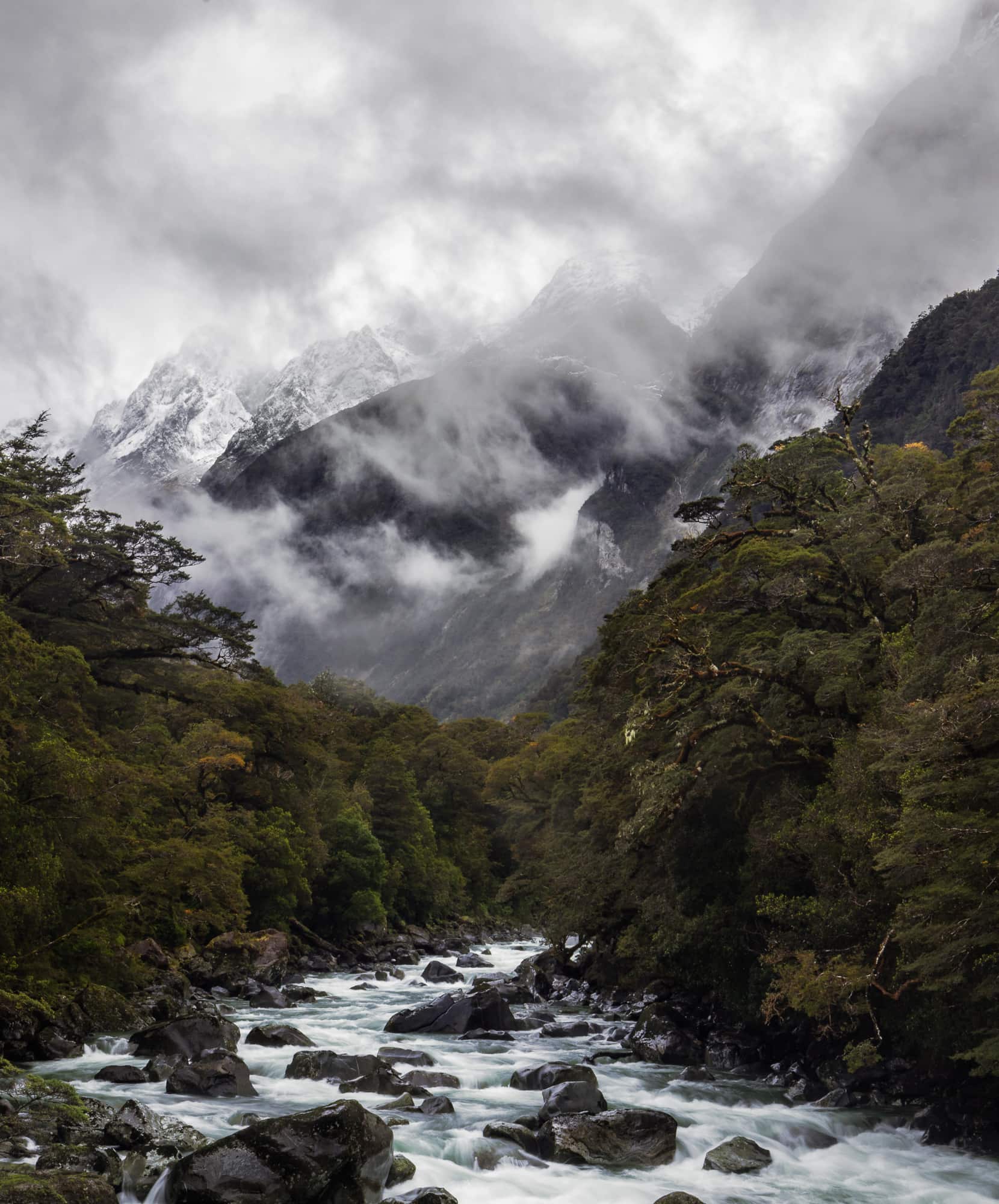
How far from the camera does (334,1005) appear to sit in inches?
1129

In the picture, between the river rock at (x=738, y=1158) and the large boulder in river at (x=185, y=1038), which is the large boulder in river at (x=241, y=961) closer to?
the large boulder in river at (x=185, y=1038)

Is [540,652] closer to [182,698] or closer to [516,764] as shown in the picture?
[516,764]

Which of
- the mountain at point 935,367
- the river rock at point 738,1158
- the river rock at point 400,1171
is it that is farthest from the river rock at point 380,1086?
the mountain at point 935,367

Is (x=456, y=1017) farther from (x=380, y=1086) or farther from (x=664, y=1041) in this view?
(x=380, y=1086)

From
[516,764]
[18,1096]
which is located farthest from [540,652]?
[18,1096]

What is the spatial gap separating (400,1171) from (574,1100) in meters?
4.27

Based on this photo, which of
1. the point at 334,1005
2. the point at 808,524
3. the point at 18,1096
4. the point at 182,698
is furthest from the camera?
the point at 182,698

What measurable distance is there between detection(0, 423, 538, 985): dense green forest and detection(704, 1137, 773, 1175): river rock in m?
Answer: 13.5

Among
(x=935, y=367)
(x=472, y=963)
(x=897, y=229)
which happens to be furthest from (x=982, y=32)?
(x=472, y=963)

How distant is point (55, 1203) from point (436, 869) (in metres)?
52.6

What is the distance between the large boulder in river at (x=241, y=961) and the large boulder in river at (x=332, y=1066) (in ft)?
39.5

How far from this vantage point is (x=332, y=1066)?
18.5 meters

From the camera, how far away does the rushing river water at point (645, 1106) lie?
12734 millimetres

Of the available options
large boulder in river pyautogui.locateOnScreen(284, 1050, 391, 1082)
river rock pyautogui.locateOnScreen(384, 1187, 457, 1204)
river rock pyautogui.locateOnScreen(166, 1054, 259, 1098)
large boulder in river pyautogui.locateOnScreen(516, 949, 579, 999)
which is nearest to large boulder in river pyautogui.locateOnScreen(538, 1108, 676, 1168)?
river rock pyautogui.locateOnScreen(384, 1187, 457, 1204)
